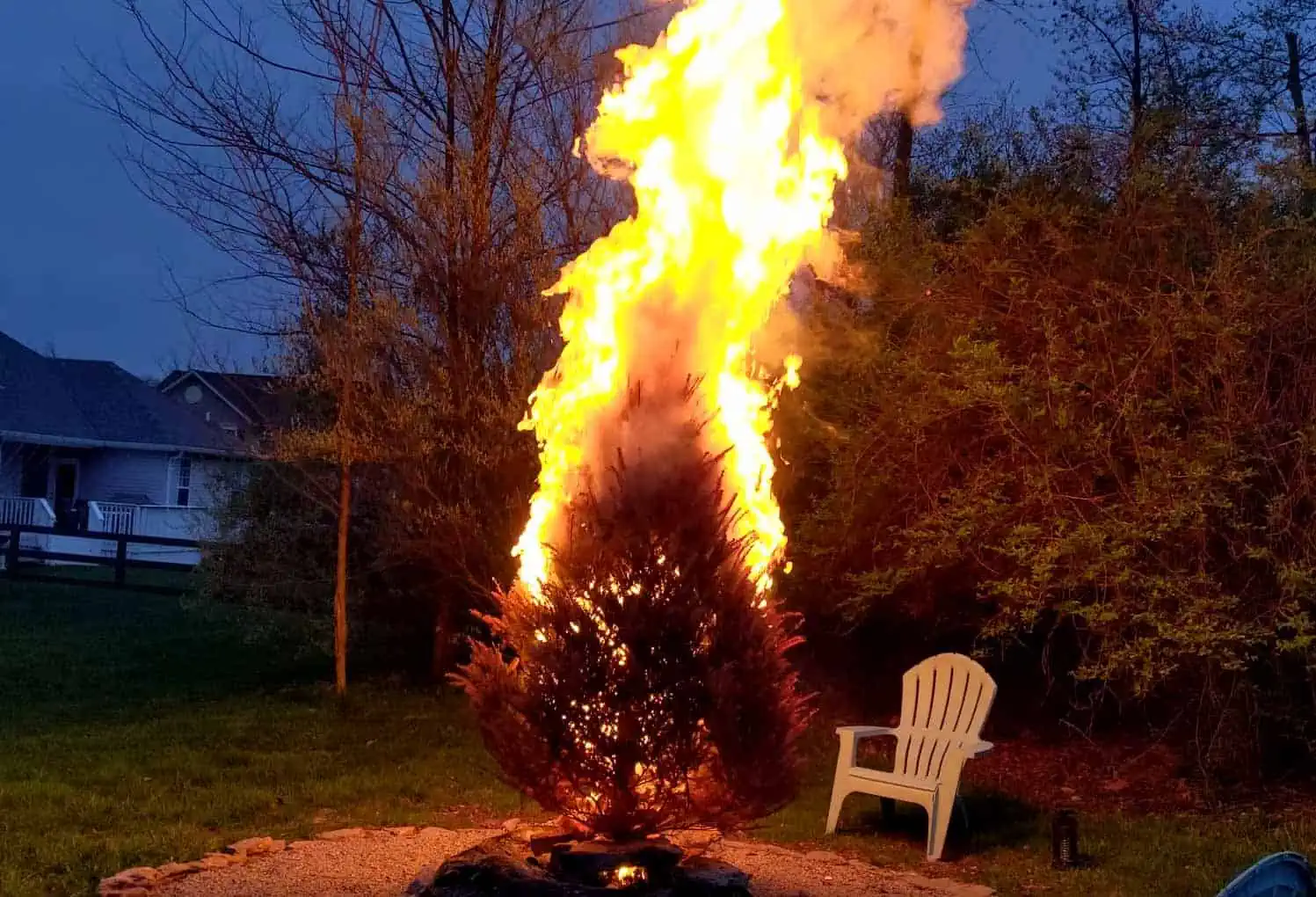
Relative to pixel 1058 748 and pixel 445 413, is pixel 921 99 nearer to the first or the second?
pixel 445 413

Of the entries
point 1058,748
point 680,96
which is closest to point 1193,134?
point 1058,748

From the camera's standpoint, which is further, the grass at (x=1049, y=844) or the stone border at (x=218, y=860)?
the grass at (x=1049, y=844)

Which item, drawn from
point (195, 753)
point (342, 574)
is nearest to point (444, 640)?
point (342, 574)

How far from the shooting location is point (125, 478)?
26.9 m

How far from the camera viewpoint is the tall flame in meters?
4.53

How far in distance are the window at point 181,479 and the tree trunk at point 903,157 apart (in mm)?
20847

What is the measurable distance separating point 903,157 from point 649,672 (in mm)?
7200

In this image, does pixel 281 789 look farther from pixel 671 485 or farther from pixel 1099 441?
pixel 1099 441

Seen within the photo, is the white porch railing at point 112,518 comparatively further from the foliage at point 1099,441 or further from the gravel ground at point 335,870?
the gravel ground at point 335,870

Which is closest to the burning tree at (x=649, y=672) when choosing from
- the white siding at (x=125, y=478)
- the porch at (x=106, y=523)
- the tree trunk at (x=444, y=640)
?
the tree trunk at (x=444, y=640)

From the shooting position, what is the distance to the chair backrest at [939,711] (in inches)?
250

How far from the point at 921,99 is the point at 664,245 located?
5561 millimetres

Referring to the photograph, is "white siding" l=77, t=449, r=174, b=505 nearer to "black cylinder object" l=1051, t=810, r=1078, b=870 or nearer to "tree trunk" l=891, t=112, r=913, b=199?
"tree trunk" l=891, t=112, r=913, b=199

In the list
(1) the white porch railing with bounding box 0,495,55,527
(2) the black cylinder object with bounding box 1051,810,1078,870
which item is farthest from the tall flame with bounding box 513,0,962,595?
(1) the white porch railing with bounding box 0,495,55,527
